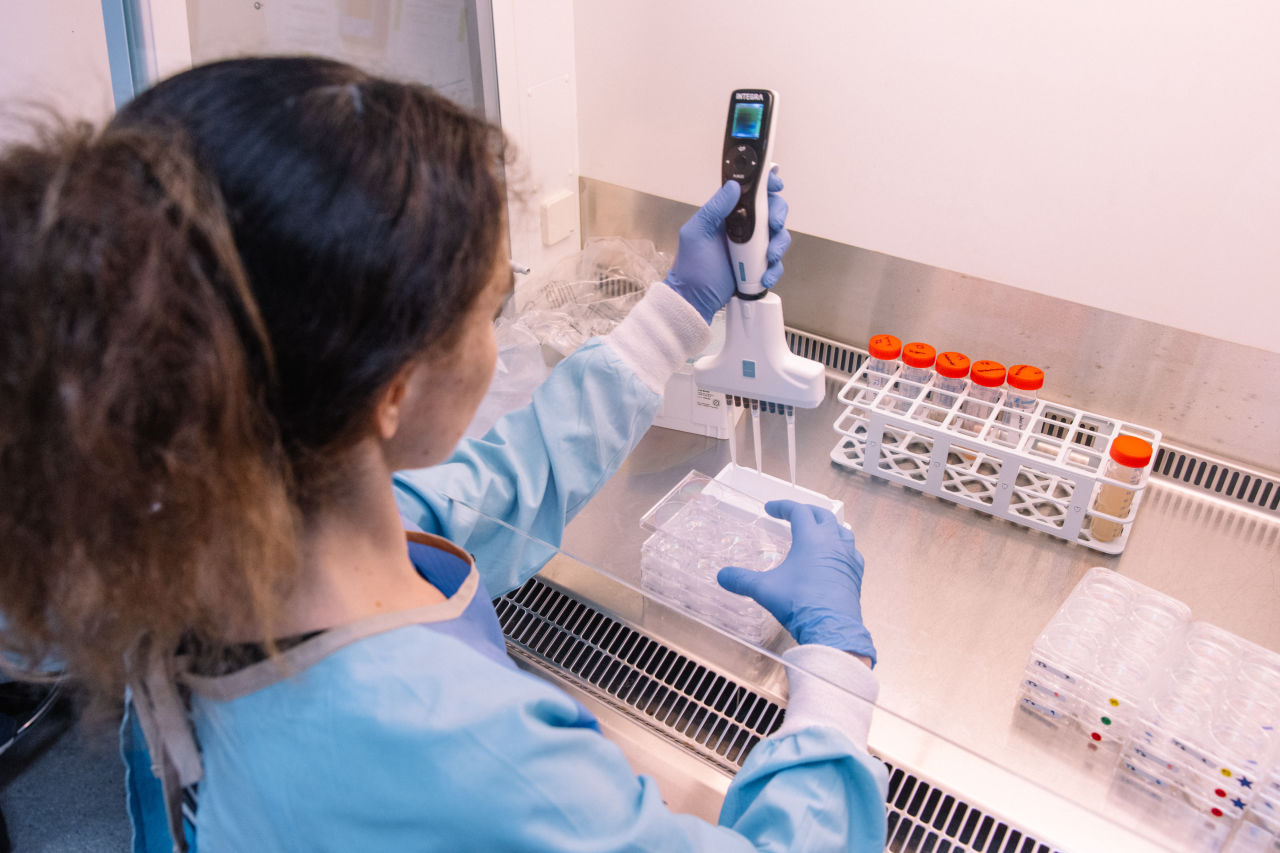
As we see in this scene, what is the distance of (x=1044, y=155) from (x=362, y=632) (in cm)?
112

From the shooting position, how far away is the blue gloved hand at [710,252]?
117cm

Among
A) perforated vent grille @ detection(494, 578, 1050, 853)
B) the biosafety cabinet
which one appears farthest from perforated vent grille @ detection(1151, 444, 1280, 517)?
perforated vent grille @ detection(494, 578, 1050, 853)

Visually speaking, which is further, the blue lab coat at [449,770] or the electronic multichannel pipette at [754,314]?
the electronic multichannel pipette at [754,314]

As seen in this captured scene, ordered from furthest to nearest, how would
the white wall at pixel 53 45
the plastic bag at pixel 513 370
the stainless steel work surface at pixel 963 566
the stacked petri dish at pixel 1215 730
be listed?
the plastic bag at pixel 513 370
the white wall at pixel 53 45
the stainless steel work surface at pixel 963 566
the stacked petri dish at pixel 1215 730

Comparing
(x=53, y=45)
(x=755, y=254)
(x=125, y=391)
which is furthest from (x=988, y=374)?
(x=53, y=45)

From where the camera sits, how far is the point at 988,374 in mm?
1286

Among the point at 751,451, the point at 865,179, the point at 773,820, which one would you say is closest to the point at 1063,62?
the point at 865,179

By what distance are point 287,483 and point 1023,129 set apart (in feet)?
3.70

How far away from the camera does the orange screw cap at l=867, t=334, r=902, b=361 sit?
137 centimetres

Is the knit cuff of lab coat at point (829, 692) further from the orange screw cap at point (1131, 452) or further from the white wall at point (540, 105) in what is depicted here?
the white wall at point (540, 105)

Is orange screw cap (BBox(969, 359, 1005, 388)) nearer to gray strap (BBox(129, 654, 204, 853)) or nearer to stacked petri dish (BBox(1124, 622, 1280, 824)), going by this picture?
stacked petri dish (BBox(1124, 622, 1280, 824))

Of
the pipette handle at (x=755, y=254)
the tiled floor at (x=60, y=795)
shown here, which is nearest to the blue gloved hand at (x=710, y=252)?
the pipette handle at (x=755, y=254)

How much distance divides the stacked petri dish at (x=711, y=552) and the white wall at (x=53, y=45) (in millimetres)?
976

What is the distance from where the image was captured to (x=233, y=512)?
0.53m
